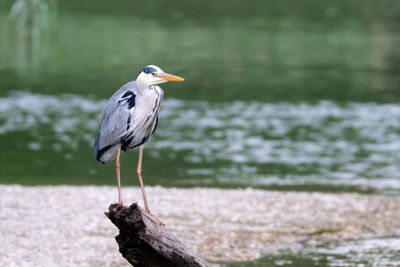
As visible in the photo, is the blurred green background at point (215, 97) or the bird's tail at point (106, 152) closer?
the bird's tail at point (106, 152)

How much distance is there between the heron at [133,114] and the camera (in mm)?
8281

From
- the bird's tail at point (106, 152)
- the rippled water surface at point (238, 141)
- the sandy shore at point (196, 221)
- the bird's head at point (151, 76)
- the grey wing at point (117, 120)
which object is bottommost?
the sandy shore at point (196, 221)

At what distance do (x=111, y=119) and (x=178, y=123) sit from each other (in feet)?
57.5

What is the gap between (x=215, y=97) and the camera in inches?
1224

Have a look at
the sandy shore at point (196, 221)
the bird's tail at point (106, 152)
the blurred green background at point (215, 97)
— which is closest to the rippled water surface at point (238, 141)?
the blurred green background at point (215, 97)

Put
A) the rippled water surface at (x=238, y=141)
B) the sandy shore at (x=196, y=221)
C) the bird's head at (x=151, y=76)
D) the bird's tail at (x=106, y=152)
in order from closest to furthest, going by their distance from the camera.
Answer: the bird's head at (x=151, y=76)
the bird's tail at (x=106, y=152)
the sandy shore at (x=196, y=221)
the rippled water surface at (x=238, y=141)

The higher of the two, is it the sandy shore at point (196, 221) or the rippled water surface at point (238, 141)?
the rippled water surface at point (238, 141)

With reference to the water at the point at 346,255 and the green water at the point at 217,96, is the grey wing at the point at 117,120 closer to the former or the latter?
the water at the point at 346,255

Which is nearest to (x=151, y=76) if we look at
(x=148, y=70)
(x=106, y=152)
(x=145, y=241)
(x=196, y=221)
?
(x=148, y=70)

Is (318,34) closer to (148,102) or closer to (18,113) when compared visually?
(18,113)

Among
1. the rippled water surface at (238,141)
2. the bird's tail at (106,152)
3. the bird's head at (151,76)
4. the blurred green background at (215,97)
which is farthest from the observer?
the blurred green background at (215,97)

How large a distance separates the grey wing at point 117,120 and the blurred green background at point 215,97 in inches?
390

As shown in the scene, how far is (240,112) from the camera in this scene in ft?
92.5

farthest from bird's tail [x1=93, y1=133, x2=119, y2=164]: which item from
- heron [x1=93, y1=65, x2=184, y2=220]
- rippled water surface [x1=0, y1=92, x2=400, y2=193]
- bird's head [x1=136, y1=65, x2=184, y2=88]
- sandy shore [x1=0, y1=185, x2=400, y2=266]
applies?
rippled water surface [x1=0, y1=92, x2=400, y2=193]
